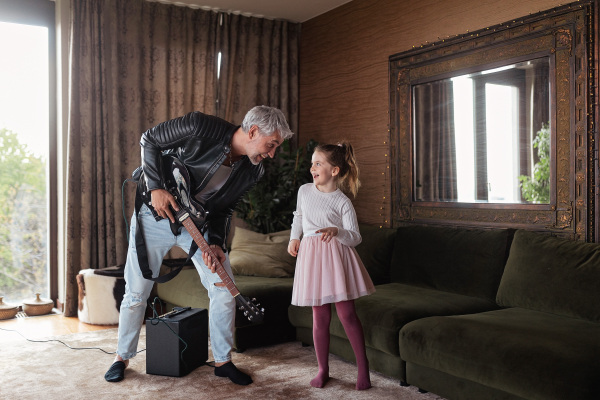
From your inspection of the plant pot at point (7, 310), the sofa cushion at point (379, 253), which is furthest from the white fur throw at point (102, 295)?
the sofa cushion at point (379, 253)

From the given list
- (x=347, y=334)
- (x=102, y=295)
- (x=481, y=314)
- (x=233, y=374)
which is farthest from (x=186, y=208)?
(x=102, y=295)

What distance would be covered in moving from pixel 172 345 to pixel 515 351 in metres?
1.65

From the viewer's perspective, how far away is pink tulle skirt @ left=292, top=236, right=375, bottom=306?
2.77 meters

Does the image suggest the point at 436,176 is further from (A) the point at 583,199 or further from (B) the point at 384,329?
(B) the point at 384,329

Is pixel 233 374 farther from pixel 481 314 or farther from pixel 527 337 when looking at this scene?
pixel 527 337

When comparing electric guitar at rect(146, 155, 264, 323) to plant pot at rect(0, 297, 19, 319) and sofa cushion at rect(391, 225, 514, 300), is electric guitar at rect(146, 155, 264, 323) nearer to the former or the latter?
sofa cushion at rect(391, 225, 514, 300)

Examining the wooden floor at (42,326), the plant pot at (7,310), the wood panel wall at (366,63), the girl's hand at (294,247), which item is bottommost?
the wooden floor at (42,326)

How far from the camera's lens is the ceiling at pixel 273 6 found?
482 cm

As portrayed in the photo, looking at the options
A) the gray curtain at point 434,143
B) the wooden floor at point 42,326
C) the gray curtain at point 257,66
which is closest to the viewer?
the gray curtain at point 434,143

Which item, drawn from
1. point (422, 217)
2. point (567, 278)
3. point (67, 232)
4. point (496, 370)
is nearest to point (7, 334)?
point (67, 232)

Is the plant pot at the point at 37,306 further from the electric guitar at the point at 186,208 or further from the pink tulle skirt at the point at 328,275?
the pink tulle skirt at the point at 328,275

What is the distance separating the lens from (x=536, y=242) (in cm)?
309

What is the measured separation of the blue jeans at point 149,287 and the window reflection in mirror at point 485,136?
5.41 feet

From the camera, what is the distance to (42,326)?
4.21 meters
